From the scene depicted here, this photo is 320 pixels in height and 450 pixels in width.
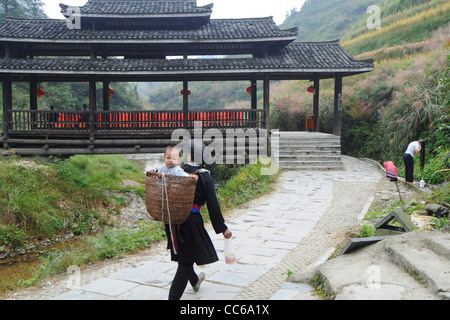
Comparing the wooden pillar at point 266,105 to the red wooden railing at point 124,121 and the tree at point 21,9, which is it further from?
the tree at point 21,9

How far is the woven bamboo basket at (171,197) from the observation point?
3.46 meters

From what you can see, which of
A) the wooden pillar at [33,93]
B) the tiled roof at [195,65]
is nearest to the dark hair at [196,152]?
the tiled roof at [195,65]

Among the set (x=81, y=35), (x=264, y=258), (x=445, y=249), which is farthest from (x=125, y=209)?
(x=445, y=249)

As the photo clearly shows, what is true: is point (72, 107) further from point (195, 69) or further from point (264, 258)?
point (264, 258)

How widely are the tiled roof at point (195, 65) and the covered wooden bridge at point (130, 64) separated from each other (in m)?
0.03

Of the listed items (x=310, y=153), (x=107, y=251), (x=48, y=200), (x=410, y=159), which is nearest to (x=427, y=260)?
(x=107, y=251)

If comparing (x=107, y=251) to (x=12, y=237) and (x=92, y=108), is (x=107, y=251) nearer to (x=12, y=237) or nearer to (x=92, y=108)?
(x=12, y=237)

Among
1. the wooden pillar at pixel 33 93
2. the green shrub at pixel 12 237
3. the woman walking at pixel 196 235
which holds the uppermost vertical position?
→ the wooden pillar at pixel 33 93

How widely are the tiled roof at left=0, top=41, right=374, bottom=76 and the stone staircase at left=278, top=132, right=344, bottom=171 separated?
2.68m

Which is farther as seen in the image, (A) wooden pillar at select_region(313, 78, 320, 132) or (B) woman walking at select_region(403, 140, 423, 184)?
(A) wooden pillar at select_region(313, 78, 320, 132)

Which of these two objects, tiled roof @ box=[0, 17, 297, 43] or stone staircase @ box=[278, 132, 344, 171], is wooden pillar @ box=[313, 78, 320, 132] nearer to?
stone staircase @ box=[278, 132, 344, 171]

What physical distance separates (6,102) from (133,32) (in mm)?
5121

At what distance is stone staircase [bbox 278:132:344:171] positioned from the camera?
44.9 feet

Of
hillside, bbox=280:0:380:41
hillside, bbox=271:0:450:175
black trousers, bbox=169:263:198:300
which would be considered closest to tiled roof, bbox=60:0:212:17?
hillside, bbox=271:0:450:175
